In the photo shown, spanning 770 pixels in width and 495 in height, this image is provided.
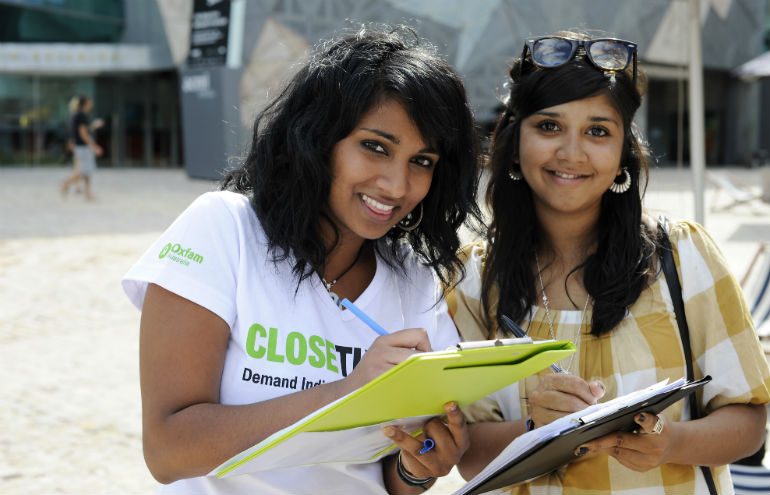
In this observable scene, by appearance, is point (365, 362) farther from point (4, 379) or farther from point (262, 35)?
point (262, 35)

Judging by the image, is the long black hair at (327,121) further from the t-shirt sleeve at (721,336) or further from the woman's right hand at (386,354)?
the t-shirt sleeve at (721,336)

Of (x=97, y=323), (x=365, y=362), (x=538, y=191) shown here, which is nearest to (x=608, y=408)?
(x=365, y=362)

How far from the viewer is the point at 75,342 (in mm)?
7094

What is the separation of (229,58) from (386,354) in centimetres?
2361

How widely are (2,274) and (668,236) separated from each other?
9170 millimetres

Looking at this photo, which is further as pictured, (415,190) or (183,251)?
(415,190)

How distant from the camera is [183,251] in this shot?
5.90 ft

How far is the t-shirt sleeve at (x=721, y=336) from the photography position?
2162mm

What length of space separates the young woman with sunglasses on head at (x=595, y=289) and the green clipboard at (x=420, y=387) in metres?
0.35

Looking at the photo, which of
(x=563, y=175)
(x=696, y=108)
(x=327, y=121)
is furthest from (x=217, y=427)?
(x=696, y=108)

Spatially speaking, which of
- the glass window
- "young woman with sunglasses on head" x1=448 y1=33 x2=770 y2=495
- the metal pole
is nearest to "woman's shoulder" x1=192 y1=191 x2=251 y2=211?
"young woman with sunglasses on head" x1=448 y1=33 x2=770 y2=495

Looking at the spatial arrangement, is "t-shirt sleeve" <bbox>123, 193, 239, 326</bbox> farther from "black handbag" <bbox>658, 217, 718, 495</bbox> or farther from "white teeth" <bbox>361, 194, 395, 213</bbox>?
"black handbag" <bbox>658, 217, 718, 495</bbox>

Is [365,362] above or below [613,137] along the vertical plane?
below

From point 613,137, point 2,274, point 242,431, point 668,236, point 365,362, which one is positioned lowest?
point 2,274
